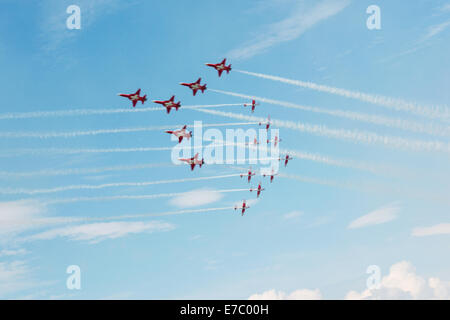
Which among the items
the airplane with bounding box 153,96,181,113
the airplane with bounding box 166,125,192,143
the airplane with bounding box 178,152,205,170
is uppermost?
the airplane with bounding box 153,96,181,113

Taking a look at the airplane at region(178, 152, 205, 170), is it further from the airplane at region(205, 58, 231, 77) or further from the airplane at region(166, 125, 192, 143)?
the airplane at region(205, 58, 231, 77)

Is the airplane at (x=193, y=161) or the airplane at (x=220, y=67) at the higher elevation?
the airplane at (x=220, y=67)

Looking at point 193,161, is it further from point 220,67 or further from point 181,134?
point 220,67

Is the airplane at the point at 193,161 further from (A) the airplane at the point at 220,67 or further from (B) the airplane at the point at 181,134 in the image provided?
(A) the airplane at the point at 220,67

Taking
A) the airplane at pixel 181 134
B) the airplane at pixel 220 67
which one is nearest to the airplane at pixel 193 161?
the airplane at pixel 181 134

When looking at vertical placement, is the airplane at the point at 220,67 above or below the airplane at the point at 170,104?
above

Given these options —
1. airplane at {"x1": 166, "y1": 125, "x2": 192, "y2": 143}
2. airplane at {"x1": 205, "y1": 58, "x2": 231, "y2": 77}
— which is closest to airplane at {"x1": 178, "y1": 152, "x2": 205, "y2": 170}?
airplane at {"x1": 166, "y1": 125, "x2": 192, "y2": 143}

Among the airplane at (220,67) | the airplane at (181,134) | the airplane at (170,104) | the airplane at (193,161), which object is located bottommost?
the airplane at (193,161)

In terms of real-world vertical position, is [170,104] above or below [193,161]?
above

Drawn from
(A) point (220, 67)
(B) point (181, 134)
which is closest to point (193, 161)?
(B) point (181, 134)

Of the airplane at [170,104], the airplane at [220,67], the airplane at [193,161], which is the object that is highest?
the airplane at [220,67]
